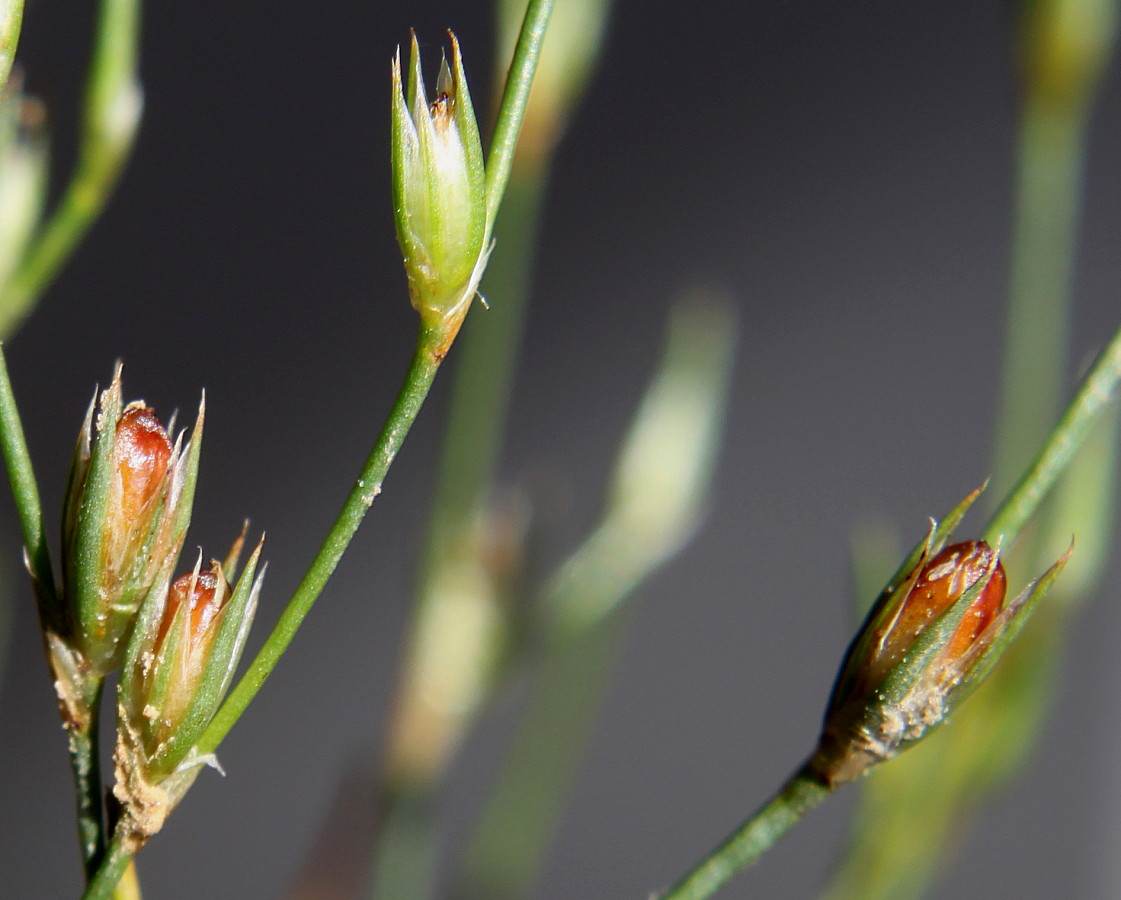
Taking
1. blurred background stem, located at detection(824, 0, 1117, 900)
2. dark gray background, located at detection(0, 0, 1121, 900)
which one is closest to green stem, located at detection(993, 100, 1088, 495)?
blurred background stem, located at detection(824, 0, 1117, 900)

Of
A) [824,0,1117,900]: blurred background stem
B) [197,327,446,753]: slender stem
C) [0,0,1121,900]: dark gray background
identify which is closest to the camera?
[197,327,446,753]: slender stem

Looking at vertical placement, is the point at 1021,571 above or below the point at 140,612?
below

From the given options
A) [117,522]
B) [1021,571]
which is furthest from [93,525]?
[1021,571]

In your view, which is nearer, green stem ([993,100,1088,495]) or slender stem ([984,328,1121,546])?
slender stem ([984,328,1121,546])

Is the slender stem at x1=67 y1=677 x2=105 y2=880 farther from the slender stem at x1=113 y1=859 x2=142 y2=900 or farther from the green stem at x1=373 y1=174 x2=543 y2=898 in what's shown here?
the green stem at x1=373 y1=174 x2=543 y2=898

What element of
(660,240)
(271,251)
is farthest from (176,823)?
(660,240)

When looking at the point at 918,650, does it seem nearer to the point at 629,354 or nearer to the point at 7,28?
the point at 7,28

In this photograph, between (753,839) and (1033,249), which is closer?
(753,839)

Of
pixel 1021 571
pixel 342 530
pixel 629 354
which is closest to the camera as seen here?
pixel 342 530
